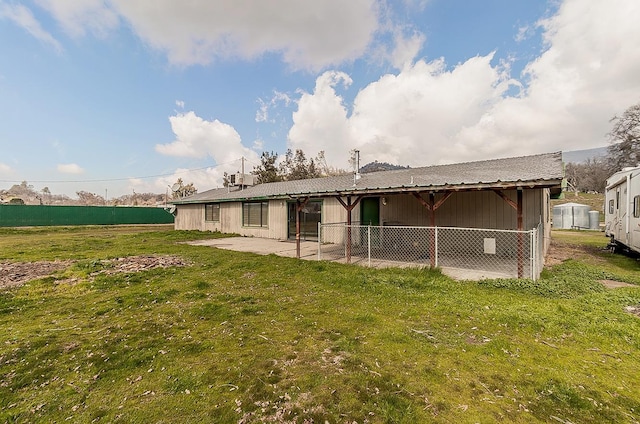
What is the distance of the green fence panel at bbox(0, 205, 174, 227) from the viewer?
79.7ft

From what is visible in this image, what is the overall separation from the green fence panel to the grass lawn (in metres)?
27.2

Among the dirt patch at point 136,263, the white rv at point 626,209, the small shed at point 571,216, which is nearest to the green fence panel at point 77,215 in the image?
the dirt patch at point 136,263

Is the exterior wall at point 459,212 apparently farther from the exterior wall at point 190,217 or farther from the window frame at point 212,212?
the exterior wall at point 190,217

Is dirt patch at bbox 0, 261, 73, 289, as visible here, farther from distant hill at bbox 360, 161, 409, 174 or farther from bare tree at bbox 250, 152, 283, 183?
bare tree at bbox 250, 152, 283, 183

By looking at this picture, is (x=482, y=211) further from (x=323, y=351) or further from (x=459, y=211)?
(x=323, y=351)

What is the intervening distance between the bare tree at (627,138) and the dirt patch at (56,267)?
41176 mm

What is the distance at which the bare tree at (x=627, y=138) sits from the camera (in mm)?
27623

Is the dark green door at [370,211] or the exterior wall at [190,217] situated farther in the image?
the exterior wall at [190,217]

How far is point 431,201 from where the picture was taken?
6.92 metres

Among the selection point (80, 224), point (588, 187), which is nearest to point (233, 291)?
point (80, 224)

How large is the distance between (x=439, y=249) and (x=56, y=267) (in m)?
11.9

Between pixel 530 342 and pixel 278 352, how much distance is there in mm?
3107

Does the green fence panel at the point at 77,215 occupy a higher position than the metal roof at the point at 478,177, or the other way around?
the metal roof at the point at 478,177

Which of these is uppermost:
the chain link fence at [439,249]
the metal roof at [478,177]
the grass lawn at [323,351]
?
the metal roof at [478,177]
